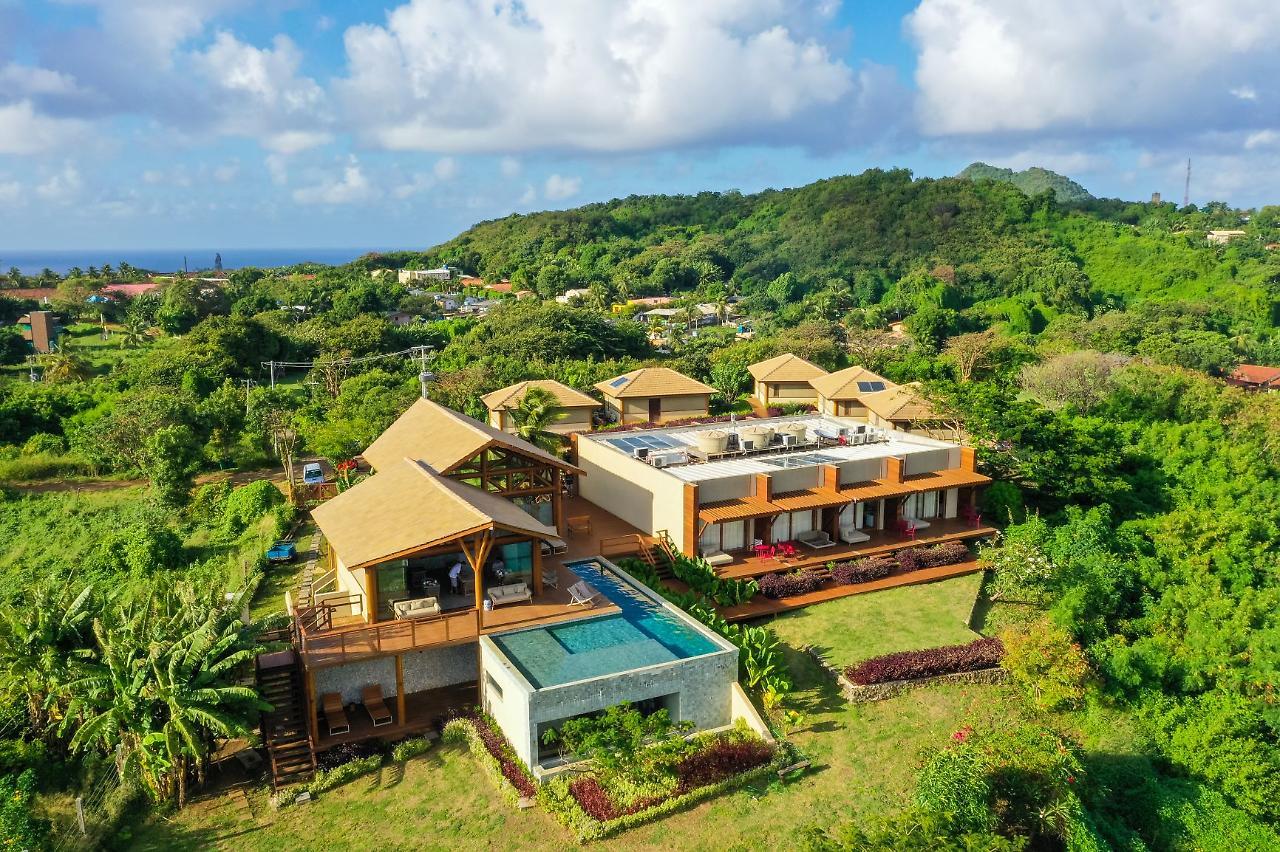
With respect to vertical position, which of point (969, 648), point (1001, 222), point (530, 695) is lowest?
point (969, 648)

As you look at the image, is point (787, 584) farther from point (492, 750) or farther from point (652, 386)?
point (652, 386)

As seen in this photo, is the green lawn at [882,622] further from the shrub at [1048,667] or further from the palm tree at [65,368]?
the palm tree at [65,368]

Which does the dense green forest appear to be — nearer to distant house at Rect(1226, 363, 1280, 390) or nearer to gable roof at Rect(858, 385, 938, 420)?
distant house at Rect(1226, 363, 1280, 390)

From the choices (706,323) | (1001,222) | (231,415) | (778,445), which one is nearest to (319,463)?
(231,415)

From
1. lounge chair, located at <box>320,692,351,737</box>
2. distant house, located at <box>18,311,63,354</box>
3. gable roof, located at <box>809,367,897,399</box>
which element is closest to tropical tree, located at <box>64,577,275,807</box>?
lounge chair, located at <box>320,692,351,737</box>

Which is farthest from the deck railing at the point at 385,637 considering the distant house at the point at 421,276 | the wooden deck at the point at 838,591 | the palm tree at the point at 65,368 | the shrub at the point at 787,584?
the distant house at the point at 421,276

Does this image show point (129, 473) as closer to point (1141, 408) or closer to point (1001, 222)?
point (1141, 408)

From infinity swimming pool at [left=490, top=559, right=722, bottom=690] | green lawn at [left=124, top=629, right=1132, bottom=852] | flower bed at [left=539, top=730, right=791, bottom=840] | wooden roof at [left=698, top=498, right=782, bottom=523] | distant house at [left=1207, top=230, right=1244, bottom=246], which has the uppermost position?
distant house at [left=1207, top=230, right=1244, bottom=246]
